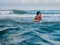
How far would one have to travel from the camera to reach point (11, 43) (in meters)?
5.91

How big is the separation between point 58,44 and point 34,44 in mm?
824

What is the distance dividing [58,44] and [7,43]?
1719 mm

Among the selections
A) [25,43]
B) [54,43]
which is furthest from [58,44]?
[25,43]

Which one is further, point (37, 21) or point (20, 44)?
point (37, 21)

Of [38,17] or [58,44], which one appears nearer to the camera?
[58,44]

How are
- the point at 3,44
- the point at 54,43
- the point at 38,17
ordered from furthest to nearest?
the point at 38,17 < the point at 54,43 < the point at 3,44

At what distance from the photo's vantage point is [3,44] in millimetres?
5766

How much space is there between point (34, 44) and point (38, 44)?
14 centimetres

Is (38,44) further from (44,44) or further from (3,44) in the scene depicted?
(3,44)

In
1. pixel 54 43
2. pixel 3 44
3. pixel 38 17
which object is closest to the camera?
pixel 3 44

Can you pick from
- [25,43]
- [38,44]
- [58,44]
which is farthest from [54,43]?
[25,43]

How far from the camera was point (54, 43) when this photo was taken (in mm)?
6137

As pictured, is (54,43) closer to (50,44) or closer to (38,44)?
(50,44)

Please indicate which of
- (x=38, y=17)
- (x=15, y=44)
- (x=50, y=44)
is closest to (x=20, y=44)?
(x=15, y=44)
